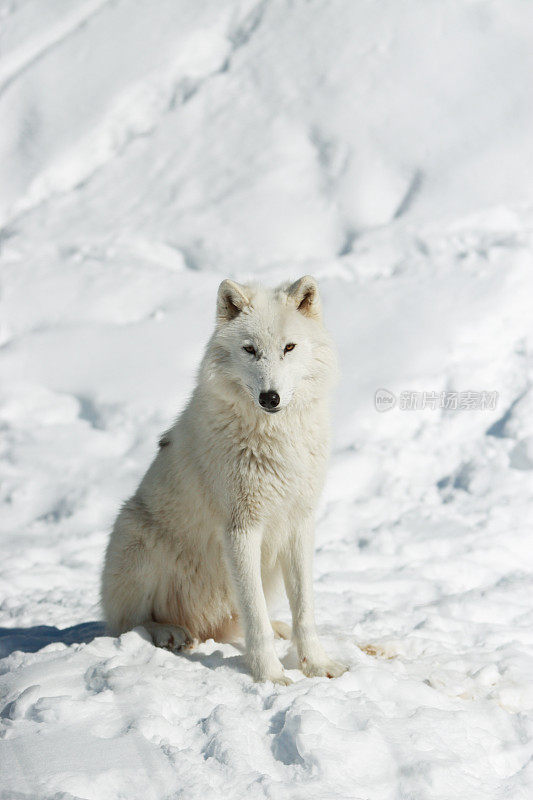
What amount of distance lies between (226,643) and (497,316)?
6.51 meters

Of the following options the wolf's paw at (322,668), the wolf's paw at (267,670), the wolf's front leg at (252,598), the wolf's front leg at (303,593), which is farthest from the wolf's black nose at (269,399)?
the wolf's paw at (322,668)

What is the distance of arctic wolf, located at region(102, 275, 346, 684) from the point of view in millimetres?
3754

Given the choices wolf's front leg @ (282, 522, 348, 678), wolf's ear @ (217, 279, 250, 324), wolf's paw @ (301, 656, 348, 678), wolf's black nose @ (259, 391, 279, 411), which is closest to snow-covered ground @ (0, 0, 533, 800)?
wolf's paw @ (301, 656, 348, 678)

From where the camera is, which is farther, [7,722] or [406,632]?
[406,632]

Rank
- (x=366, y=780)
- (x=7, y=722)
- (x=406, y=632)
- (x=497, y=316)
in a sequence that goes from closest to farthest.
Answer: (x=366, y=780) < (x=7, y=722) < (x=406, y=632) < (x=497, y=316)

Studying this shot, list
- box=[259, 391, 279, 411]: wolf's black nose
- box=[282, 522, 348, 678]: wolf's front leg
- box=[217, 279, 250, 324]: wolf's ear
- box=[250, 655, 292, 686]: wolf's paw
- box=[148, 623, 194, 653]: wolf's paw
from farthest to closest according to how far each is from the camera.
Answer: box=[148, 623, 194, 653]: wolf's paw → box=[282, 522, 348, 678]: wolf's front leg → box=[217, 279, 250, 324]: wolf's ear → box=[250, 655, 292, 686]: wolf's paw → box=[259, 391, 279, 411]: wolf's black nose

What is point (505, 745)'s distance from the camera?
11.1 feet

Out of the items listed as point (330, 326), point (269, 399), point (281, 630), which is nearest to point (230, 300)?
point (269, 399)

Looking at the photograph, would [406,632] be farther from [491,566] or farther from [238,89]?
[238,89]

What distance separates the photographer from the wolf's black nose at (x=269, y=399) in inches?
138

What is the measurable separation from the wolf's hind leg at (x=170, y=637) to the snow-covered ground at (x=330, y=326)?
17 cm

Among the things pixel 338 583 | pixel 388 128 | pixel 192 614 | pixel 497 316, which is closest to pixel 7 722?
pixel 192 614

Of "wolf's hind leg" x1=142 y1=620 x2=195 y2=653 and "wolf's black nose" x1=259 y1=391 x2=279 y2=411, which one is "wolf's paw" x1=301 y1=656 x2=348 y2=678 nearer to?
"wolf's hind leg" x1=142 y1=620 x2=195 y2=653

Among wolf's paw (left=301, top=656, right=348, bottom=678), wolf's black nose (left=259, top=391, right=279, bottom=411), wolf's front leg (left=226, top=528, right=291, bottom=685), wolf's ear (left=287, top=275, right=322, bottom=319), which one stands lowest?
wolf's paw (left=301, top=656, right=348, bottom=678)
